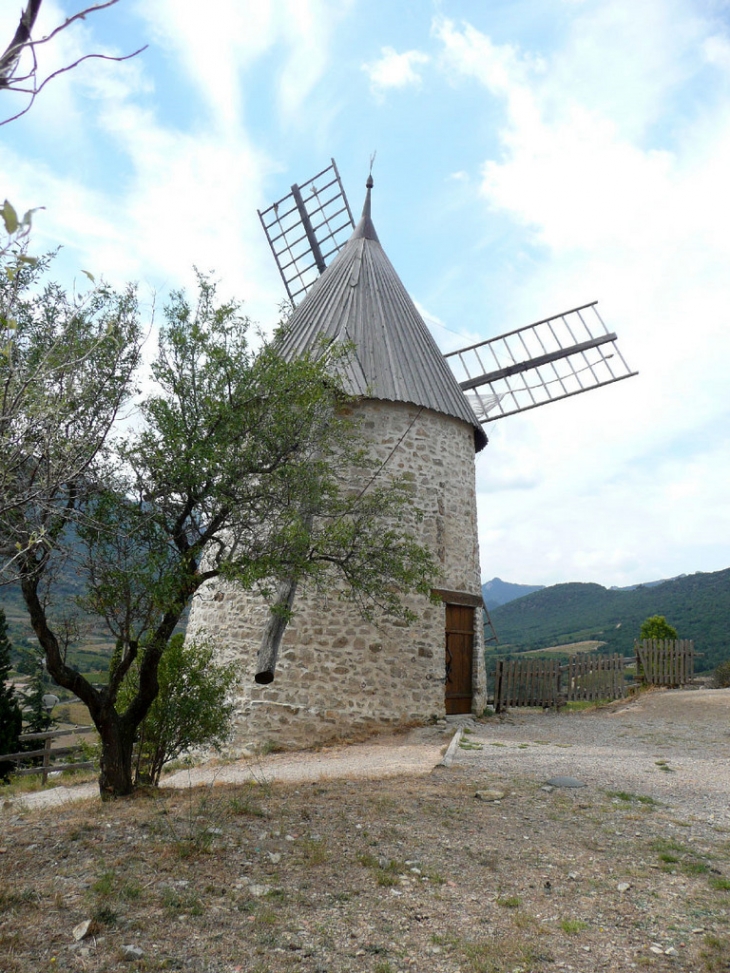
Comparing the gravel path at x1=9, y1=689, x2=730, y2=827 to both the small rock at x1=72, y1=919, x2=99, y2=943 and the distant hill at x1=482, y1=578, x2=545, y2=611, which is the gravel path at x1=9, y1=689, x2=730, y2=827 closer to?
the small rock at x1=72, y1=919, x2=99, y2=943

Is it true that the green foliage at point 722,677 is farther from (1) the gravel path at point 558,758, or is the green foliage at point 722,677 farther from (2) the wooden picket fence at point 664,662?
(1) the gravel path at point 558,758

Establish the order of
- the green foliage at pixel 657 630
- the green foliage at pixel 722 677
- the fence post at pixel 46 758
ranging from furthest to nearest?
the green foliage at pixel 657 630, the green foliage at pixel 722 677, the fence post at pixel 46 758

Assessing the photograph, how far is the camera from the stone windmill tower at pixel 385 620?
9.30 m

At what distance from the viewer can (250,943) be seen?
11.7 ft

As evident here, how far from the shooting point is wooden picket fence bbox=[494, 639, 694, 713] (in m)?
12.8

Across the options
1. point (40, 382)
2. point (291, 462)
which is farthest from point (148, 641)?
point (40, 382)

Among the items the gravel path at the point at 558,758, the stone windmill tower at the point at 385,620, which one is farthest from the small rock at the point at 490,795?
the stone windmill tower at the point at 385,620

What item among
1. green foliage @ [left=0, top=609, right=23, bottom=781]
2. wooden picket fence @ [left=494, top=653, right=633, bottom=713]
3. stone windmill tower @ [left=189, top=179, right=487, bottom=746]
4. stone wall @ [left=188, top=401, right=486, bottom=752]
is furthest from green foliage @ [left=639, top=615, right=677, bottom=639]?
green foliage @ [left=0, top=609, right=23, bottom=781]

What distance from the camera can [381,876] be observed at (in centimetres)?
432

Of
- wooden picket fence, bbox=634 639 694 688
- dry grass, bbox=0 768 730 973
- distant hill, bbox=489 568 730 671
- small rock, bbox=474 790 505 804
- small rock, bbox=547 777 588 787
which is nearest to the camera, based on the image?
dry grass, bbox=0 768 730 973

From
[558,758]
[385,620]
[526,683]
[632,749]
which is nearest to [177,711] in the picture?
[385,620]

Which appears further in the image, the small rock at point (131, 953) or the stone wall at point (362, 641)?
the stone wall at point (362, 641)

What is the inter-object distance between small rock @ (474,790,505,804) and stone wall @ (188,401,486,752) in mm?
3431

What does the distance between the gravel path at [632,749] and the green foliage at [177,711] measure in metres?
2.50
